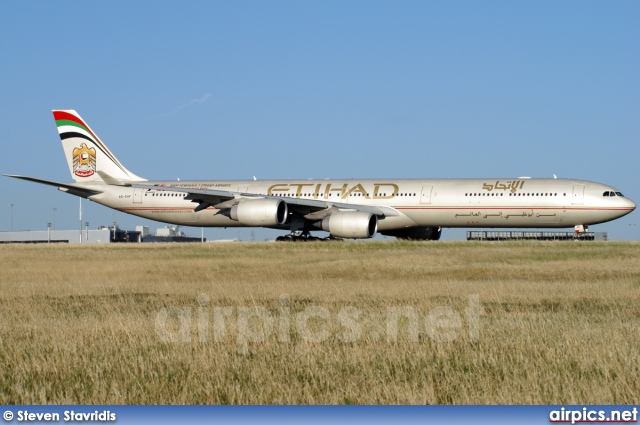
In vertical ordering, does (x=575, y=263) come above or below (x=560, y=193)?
below

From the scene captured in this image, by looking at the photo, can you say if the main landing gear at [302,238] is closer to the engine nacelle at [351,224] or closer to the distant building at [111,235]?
the engine nacelle at [351,224]

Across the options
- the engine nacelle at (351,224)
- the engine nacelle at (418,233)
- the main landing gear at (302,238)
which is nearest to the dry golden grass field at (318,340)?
the engine nacelle at (351,224)

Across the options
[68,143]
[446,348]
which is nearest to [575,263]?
[446,348]

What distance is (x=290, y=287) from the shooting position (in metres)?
20.2

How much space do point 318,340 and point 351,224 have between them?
29480 millimetres

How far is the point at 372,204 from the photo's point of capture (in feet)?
148

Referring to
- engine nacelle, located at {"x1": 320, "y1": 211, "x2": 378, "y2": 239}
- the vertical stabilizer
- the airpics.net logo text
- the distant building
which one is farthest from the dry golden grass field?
the distant building

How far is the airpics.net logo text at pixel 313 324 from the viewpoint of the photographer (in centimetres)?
1156

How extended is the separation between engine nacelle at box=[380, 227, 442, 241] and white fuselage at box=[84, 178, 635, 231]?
119 cm

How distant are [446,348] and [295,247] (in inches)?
1090

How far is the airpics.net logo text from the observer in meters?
11.6

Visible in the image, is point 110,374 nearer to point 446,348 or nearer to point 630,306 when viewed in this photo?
point 446,348

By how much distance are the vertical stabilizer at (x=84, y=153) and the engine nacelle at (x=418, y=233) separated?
16.8m

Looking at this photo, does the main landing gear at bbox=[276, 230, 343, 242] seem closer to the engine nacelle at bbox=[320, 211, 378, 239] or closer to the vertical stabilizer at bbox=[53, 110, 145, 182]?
the engine nacelle at bbox=[320, 211, 378, 239]
